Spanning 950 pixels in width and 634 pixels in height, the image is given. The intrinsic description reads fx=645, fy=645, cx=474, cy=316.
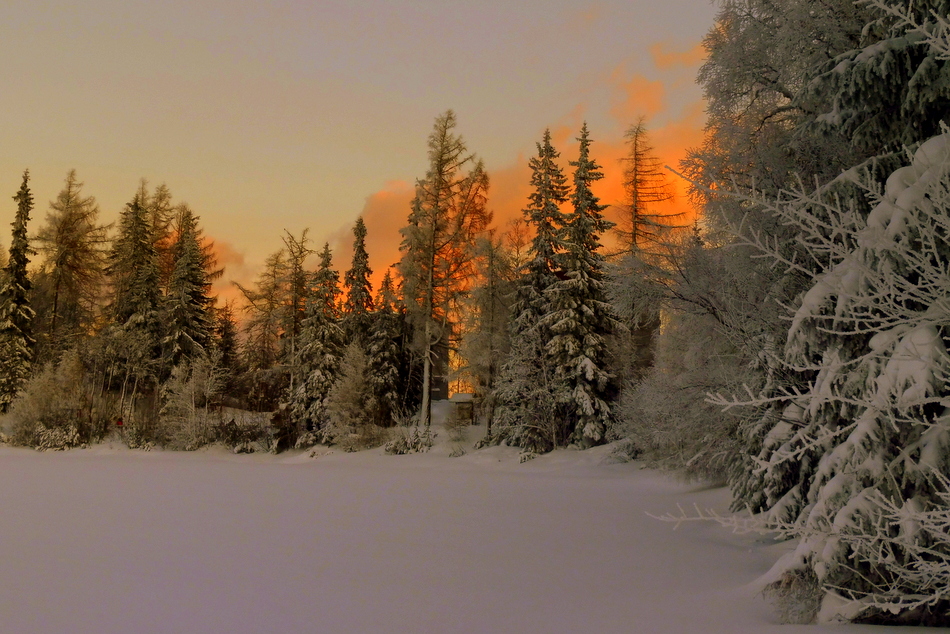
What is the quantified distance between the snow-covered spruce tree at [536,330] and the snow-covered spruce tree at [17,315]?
23.2 m

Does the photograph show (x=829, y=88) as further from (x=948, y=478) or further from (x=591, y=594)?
(x=591, y=594)

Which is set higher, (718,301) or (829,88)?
(829,88)

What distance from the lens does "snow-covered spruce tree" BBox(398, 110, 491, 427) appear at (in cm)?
2914

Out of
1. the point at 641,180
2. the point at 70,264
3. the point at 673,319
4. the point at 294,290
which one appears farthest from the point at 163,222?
the point at 673,319

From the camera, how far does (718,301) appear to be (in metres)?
10.5

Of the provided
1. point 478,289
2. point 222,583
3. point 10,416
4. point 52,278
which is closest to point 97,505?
point 222,583

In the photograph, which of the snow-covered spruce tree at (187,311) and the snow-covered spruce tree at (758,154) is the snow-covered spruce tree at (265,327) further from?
the snow-covered spruce tree at (758,154)

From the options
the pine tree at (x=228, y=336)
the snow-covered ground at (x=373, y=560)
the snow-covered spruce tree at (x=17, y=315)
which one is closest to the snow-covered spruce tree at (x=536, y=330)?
the snow-covered ground at (x=373, y=560)

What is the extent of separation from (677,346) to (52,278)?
121 feet

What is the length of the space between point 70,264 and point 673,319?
122 ft

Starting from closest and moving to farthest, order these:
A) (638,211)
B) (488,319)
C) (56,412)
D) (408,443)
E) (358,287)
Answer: (408,443)
(488,319)
(638,211)
(56,412)
(358,287)

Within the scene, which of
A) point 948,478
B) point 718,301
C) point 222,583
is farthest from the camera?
point 718,301

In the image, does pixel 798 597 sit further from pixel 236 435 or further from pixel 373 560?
pixel 236 435

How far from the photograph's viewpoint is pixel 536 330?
24297 mm
